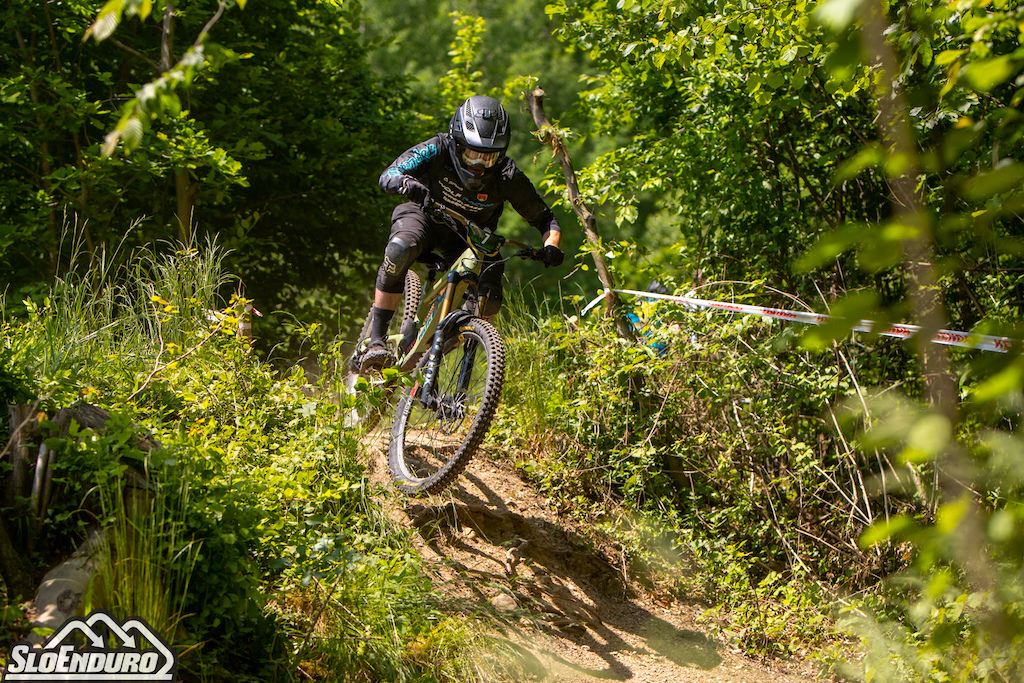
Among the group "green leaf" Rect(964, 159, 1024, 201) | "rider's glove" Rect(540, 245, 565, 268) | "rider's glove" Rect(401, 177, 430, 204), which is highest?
"rider's glove" Rect(401, 177, 430, 204)

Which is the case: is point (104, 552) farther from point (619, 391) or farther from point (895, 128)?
point (619, 391)

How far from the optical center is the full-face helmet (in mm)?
4457

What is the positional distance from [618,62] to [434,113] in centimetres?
358

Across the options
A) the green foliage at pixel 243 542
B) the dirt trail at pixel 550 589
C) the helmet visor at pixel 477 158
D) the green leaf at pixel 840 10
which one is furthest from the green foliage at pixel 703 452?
the green leaf at pixel 840 10

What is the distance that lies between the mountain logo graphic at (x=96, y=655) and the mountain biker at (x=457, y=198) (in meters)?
2.25

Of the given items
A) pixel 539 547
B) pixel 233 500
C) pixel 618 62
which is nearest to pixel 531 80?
pixel 618 62

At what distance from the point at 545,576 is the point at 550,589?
4.8 inches

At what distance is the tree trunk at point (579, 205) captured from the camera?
5.60 meters

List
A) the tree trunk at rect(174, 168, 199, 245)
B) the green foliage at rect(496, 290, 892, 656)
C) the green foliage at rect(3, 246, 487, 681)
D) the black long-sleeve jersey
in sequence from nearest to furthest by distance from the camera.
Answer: the green foliage at rect(3, 246, 487, 681) → the black long-sleeve jersey → the green foliage at rect(496, 290, 892, 656) → the tree trunk at rect(174, 168, 199, 245)

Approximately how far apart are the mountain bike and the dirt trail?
6.8 inches

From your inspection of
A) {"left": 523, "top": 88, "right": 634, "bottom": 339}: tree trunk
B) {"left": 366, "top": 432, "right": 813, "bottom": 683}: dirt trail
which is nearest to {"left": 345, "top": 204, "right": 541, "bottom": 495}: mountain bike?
{"left": 366, "top": 432, "right": 813, "bottom": 683}: dirt trail

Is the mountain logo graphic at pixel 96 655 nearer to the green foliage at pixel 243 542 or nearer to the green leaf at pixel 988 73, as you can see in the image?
the green foliage at pixel 243 542

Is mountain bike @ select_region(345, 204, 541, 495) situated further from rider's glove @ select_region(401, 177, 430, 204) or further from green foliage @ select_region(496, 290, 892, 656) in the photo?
green foliage @ select_region(496, 290, 892, 656)

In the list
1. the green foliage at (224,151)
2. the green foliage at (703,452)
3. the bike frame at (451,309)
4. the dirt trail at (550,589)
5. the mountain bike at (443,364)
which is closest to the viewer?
the dirt trail at (550,589)
